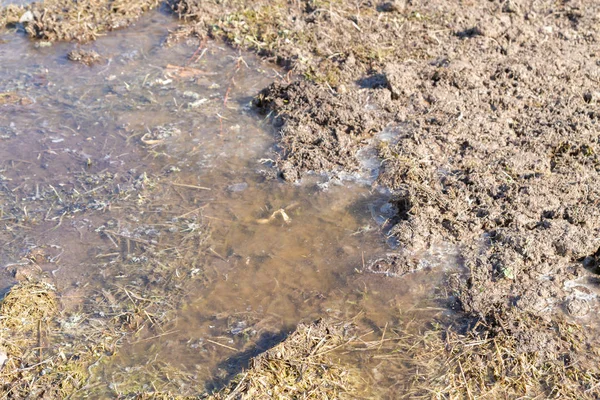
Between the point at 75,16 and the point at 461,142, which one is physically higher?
the point at 461,142

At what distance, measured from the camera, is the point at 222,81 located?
6801mm

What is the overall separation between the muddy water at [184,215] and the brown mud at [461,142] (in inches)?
4.1

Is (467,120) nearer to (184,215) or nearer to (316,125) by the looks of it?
(316,125)

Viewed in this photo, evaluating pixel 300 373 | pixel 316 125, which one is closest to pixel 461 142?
pixel 316 125

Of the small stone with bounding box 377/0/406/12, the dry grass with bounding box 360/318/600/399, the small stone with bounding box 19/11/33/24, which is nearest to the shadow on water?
the dry grass with bounding box 360/318/600/399

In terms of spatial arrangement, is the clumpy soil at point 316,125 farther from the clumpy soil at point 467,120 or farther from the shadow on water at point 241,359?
the shadow on water at point 241,359

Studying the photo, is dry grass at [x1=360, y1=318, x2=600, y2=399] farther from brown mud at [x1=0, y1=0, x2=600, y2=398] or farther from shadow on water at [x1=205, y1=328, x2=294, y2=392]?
shadow on water at [x1=205, y1=328, x2=294, y2=392]

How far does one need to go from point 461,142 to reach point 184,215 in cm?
257

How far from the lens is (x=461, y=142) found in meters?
5.47

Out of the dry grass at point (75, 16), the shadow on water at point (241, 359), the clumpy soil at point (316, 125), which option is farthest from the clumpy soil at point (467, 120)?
the shadow on water at point (241, 359)

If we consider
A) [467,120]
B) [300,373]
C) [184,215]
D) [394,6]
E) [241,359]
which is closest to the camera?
[300,373]

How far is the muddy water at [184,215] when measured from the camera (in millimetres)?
4098

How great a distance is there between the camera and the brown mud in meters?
3.85

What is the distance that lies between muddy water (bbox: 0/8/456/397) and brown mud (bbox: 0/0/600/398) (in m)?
0.10
